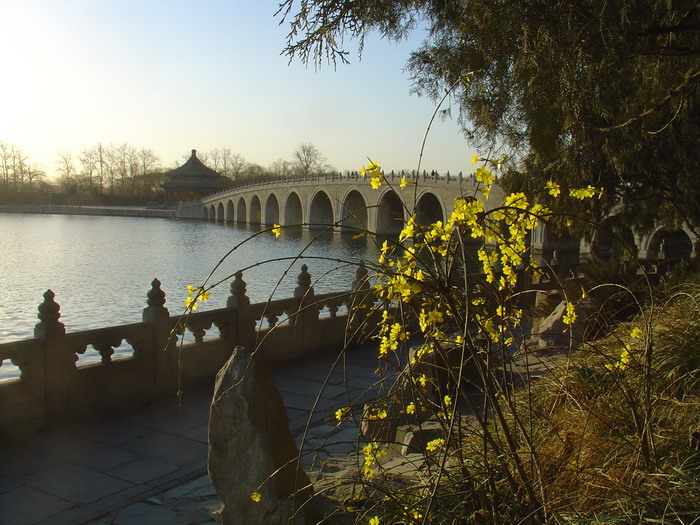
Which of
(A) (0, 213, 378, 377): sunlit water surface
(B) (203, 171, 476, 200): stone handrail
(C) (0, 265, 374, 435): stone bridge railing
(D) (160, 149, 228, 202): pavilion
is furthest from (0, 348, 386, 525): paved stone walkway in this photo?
(D) (160, 149, 228, 202): pavilion

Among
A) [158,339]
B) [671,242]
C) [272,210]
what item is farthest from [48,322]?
[272,210]

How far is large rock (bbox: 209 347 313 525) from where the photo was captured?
116 inches

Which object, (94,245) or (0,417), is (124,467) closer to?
(0,417)

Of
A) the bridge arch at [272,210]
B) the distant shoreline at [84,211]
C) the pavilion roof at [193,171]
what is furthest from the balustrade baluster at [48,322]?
the pavilion roof at [193,171]

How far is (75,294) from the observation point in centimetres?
2052

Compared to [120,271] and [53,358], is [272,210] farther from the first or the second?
[53,358]

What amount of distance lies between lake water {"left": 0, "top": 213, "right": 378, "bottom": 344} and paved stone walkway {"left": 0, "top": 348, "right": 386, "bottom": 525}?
→ 5.56 feet

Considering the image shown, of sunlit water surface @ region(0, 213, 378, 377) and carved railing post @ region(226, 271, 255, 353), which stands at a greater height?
carved railing post @ region(226, 271, 255, 353)

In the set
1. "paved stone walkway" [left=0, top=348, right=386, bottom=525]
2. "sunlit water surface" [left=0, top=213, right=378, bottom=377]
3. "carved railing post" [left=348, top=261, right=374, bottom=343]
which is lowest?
"sunlit water surface" [left=0, top=213, right=378, bottom=377]

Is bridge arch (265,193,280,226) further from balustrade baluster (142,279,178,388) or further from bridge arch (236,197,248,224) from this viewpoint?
balustrade baluster (142,279,178,388)

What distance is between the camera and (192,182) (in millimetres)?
85625

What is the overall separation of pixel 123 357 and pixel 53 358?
706mm

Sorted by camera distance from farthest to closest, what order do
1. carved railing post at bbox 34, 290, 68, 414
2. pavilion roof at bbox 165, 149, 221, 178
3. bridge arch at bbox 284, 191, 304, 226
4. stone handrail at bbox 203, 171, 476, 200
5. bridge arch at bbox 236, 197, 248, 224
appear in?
pavilion roof at bbox 165, 149, 221, 178, bridge arch at bbox 236, 197, 248, 224, bridge arch at bbox 284, 191, 304, 226, stone handrail at bbox 203, 171, 476, 200, carved railing post at bbox 34, 290, 68, 414

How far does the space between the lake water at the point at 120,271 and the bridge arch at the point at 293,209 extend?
59.5ft
